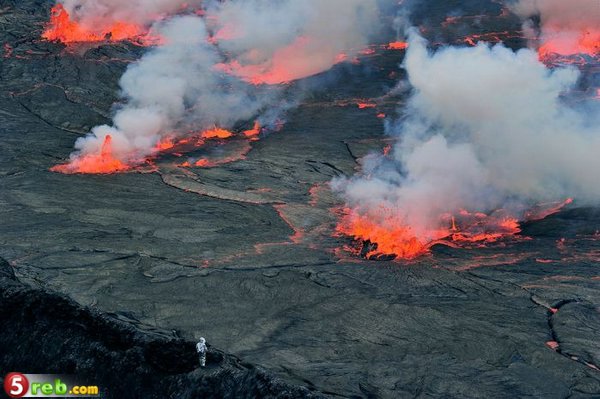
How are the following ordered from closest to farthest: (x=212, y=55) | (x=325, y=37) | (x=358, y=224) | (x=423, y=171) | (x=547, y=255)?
(x=547, y=255)
(x=358, y=224)
(x=423, y=171)
(x=212, y=55)
(x=325, y=37)

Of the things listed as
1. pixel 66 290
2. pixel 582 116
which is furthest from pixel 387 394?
pixel 582 116

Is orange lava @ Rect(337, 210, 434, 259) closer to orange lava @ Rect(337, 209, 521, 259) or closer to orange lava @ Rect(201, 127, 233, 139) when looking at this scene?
orange lava @ Rect(337, 209, 521, 259)

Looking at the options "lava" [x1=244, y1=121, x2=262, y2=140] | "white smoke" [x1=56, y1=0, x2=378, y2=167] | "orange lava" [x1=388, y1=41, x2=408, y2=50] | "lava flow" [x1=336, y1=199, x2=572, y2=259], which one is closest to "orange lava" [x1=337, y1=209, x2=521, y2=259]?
"lava flow" [x1=336, y1=199, x2=572, y2=259]

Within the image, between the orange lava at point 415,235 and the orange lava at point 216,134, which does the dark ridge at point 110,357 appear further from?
the orange lava at point 216,134

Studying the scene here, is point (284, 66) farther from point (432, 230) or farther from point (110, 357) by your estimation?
point (110, 357)

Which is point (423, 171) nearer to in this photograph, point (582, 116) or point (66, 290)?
point (582, 116)

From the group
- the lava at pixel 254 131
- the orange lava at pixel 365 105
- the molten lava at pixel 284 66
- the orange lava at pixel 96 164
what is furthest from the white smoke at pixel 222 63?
the orange lava at pixel 365 105
